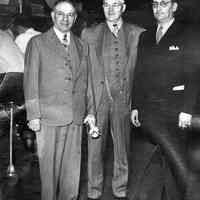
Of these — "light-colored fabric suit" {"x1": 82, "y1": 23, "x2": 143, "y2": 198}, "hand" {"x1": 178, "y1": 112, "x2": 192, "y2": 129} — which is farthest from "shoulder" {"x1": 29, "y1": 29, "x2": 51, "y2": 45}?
"hand" {"x1": 178, "y1": 112, "x2": 192, "y2": 129}

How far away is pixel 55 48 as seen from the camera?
2963 millimetres

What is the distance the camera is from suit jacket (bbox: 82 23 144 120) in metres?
3.16

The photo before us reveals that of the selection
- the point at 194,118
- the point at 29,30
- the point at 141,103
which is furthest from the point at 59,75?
the point at 29,30

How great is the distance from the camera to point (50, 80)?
9.67ft

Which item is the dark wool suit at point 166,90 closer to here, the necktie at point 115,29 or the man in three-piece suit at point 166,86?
the man in three-piece suit at point 166,86

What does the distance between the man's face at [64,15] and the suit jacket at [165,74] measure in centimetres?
53

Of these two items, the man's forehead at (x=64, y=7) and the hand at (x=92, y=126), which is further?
the hand at (x=92, y=126)

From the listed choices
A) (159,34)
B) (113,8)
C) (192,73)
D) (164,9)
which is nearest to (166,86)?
(192,73)

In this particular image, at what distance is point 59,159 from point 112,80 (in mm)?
668

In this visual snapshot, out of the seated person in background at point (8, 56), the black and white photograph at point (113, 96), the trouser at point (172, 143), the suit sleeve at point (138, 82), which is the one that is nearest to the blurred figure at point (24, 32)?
the seated person in background at point (8, 56)

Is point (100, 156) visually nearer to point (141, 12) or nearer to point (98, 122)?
point (98, 122)

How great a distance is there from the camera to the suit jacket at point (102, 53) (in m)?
3.16

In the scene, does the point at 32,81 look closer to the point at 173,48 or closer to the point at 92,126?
the point at 92,126

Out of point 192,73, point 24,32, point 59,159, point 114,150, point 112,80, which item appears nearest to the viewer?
point 192,73
